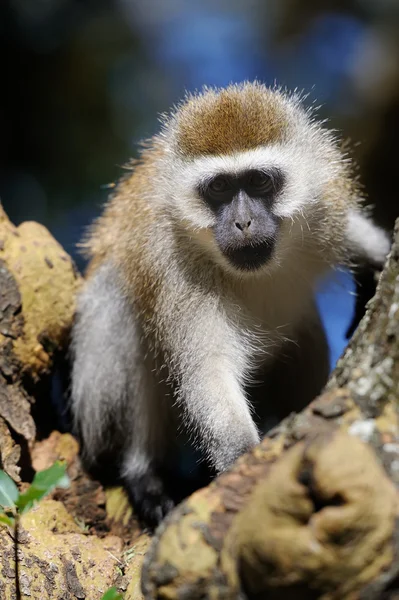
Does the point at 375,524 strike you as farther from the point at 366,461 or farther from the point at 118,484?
the point at 118,484

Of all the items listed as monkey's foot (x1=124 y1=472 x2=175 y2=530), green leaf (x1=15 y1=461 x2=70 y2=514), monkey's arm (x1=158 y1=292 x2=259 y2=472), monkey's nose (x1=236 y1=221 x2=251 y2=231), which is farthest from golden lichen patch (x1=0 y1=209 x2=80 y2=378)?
green leaf (x1=15 y1=461 x2=70 y2=514)

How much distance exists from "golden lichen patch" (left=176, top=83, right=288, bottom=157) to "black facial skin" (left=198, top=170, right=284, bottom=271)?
0.52ft

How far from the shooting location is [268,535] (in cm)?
161

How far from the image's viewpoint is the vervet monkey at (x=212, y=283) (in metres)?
3.19

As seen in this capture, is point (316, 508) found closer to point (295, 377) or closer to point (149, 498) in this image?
point (149, 498)

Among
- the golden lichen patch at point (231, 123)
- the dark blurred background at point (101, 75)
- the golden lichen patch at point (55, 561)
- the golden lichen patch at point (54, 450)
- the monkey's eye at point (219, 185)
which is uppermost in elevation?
the dark blurred background at point (101, 75)

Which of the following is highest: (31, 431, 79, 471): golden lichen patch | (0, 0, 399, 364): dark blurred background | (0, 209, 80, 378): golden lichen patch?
(0, 0, 399, 364): dark blurred background

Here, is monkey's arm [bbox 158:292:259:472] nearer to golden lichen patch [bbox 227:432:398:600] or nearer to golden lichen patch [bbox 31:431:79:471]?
golden lichen patch [bbox 31:431:79:471]

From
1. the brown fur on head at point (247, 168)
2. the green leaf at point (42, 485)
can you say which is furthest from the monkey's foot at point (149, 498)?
the green leaf at point (42, 485)

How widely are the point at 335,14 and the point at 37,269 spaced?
14.6 feet

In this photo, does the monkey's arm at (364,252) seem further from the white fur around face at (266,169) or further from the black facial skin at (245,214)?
the black facial skin at (245,214)

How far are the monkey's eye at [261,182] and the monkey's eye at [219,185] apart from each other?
0.12 m

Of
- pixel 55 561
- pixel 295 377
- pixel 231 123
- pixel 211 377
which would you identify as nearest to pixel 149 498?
pixel 55 561

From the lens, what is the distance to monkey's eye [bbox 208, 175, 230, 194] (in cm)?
331
